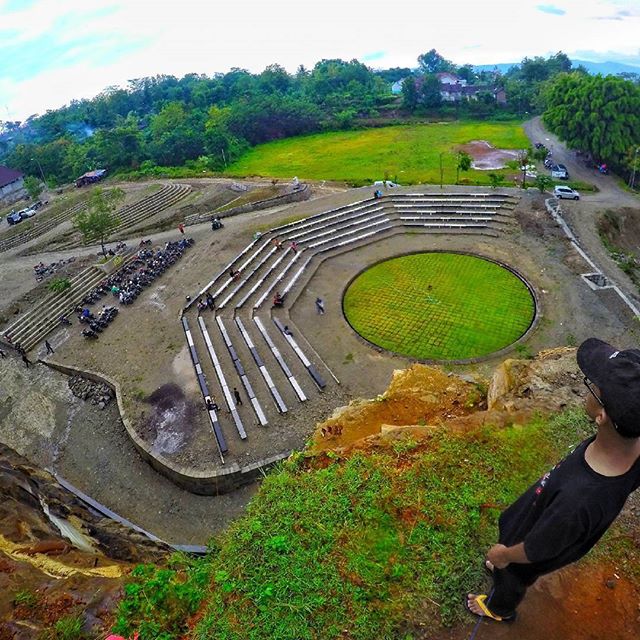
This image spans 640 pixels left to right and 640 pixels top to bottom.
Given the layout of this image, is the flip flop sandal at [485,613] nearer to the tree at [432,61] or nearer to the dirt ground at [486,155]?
the dirt ground at [486,155]

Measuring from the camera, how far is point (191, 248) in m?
24.2

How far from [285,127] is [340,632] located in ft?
195

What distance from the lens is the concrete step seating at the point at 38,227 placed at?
108 feet

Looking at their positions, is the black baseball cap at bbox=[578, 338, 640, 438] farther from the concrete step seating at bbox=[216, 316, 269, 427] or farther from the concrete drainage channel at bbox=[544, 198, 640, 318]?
the concrete drainage channel at bbox=[544, 198, 640, 318]

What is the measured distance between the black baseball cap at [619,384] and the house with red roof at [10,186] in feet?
187

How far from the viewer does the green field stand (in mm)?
35809

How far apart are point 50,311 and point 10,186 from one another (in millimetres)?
36370

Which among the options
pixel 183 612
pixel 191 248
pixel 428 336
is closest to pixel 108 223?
pixel 191 248

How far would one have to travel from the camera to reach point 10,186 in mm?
47250

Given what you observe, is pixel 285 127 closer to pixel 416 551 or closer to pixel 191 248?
pixel 191 248

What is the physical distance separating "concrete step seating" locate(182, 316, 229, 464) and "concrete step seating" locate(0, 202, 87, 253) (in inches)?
917

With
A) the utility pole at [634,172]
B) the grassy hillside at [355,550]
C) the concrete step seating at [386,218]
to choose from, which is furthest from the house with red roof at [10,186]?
the utility pole at [634,172]

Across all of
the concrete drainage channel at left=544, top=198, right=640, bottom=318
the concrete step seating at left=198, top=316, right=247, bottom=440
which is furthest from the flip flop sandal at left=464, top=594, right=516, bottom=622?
the concrete drainage channel at left=544, top=198, right=640, bottom=318

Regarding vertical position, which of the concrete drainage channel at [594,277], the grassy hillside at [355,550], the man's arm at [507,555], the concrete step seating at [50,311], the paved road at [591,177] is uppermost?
the man's arm at [507,555]
